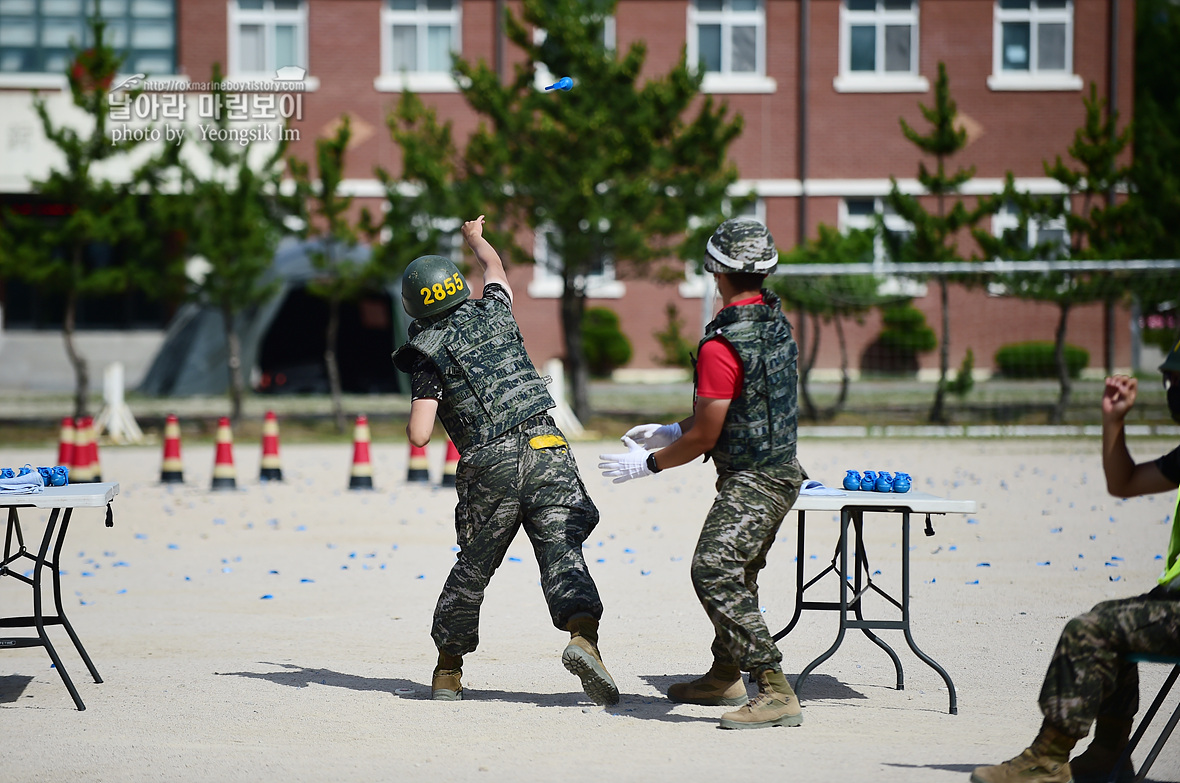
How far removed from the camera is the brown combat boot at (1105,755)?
177 inches

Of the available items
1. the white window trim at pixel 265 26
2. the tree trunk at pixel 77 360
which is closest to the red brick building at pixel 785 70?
the white window trim at pixel 265 26

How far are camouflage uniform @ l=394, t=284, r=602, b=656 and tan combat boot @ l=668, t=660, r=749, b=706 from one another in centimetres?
55

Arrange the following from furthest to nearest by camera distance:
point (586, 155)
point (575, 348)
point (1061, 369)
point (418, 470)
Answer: point (575, 348)
point (1061, 369)
point (586, 155)
point (418, 470)

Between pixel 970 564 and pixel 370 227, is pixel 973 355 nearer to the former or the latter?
pixel 370 227

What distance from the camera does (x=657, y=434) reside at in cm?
549

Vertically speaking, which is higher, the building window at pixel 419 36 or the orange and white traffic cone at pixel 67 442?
the building window at pixel 419 36

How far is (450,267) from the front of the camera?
19.1ft

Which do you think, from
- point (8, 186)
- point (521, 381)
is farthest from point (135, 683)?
point (8, 186)

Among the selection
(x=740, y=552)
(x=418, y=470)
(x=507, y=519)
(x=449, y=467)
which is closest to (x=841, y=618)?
(x=740, y=552)

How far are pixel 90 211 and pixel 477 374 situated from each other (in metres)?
15.9

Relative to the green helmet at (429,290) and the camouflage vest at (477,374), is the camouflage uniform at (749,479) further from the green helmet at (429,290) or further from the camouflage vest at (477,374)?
the green helmet at (429,290)

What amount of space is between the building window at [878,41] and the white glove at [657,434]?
87.6ft

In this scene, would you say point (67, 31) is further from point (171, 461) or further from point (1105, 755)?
point (1105, 755)

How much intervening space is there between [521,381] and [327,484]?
8945mm
